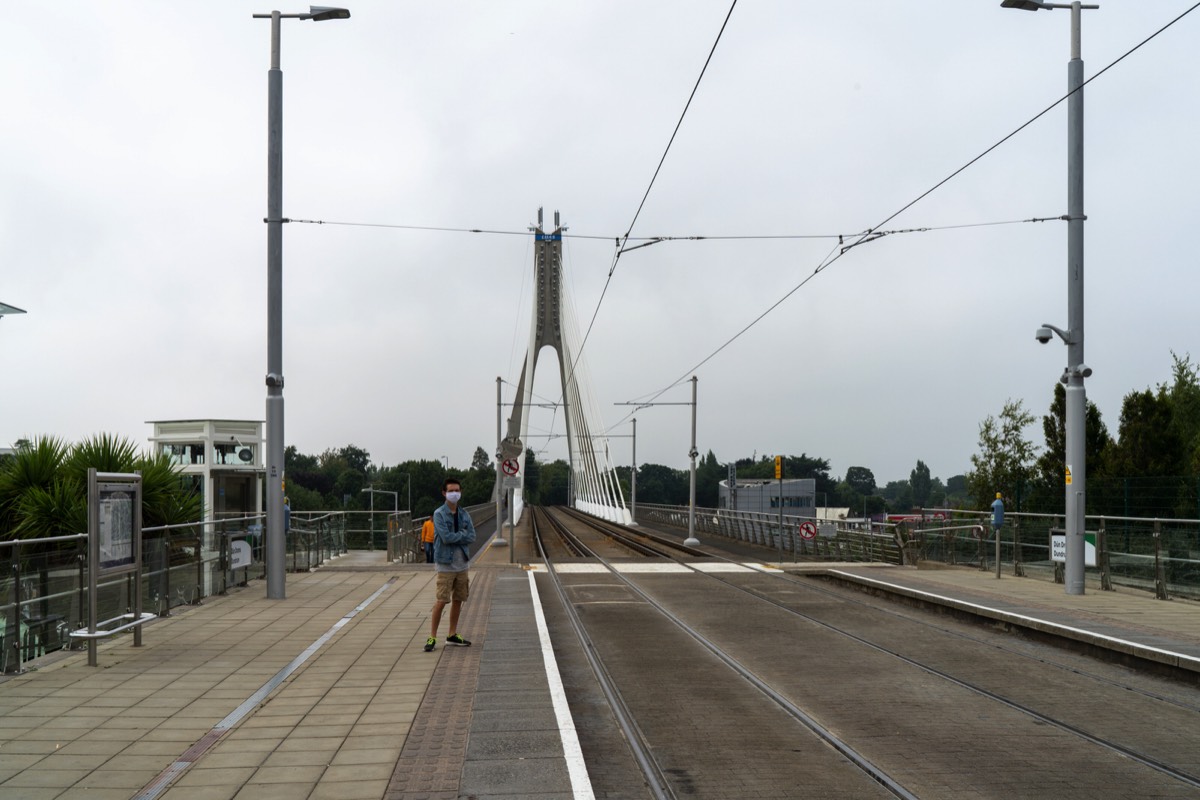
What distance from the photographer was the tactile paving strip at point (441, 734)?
5.98m

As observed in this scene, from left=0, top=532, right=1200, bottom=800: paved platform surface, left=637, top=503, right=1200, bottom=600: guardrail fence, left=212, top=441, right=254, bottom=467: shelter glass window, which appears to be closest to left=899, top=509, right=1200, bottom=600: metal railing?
left=637, top=503, right=1200, bottom=600: guardrail fence

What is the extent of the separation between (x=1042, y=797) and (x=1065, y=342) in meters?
12.1

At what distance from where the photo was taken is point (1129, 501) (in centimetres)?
2262

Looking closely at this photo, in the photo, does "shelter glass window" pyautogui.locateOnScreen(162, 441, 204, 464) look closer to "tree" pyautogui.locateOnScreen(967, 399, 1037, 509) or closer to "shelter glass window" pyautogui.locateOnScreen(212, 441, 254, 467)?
"shelter glass window" pyautogui.locateOnScreen(212, 441, 254, 467)

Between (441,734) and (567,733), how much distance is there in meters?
0.78

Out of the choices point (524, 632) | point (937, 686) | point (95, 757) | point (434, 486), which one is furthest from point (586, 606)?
point (434, 486)

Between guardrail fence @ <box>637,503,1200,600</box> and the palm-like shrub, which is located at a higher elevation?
the palm-like shrub

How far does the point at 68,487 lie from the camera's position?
14.5m

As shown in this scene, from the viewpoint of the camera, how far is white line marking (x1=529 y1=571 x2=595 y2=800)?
5.99 m

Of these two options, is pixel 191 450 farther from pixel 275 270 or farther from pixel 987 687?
pixel 987 687

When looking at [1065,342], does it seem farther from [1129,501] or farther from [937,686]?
[937,686]

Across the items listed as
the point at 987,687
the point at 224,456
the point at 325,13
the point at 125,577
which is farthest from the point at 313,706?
the point at 224,456

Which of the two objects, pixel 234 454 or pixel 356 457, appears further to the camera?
pixel 356 457

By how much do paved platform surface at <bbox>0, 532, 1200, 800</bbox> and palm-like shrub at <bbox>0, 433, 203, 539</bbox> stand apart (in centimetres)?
189
